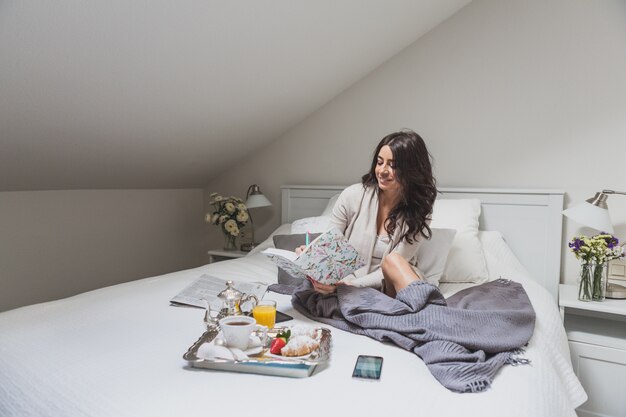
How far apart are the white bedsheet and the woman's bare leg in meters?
0.32

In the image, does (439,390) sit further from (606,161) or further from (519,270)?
(606,161)

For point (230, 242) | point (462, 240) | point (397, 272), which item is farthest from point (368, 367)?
point (230, 242)

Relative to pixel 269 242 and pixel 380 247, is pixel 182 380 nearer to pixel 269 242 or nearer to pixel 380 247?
pixel 380 247

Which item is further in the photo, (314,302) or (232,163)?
(232,163)

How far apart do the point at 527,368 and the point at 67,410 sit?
3.71 feet

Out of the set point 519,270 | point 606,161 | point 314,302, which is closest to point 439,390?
point 314,302

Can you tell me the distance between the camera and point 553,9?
2.38 meters

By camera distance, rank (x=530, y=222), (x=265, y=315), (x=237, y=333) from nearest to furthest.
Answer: (x=237, y=333) → (x=265, y=315) → (x=530, y=222)

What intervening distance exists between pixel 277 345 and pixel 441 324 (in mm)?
475

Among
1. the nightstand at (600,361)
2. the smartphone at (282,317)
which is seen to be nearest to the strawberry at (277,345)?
the smartphone at (282,317)

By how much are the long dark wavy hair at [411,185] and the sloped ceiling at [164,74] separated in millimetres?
797

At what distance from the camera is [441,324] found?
1301mm

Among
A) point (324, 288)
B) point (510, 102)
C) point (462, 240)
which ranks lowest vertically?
point (324, 288)

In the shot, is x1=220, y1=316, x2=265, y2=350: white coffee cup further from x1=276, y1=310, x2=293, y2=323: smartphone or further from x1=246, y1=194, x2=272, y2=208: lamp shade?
x1=246, y1=194, x2=272, y2=208: lamp shade
